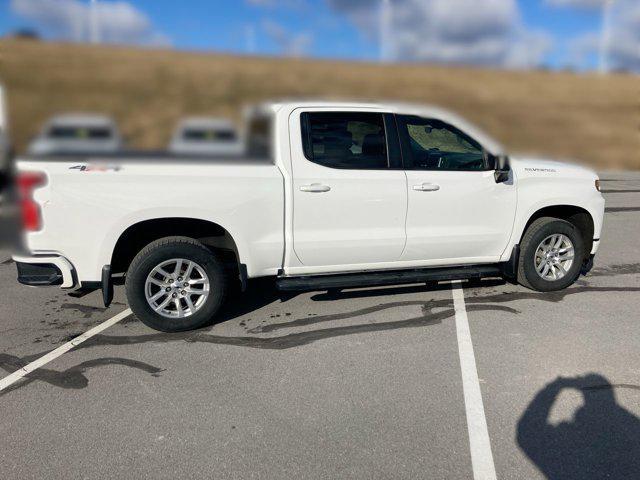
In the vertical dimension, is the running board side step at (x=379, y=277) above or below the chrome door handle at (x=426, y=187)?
below

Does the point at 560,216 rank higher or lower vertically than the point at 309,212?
lower

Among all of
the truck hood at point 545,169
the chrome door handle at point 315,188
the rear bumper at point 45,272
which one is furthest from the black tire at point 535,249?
the rear bumper at point 45,272

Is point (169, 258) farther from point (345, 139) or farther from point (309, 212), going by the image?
point (345, 139)

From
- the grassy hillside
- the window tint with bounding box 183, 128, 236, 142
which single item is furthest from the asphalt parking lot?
the grassy hillside

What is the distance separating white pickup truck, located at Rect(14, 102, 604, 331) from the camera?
3826mm

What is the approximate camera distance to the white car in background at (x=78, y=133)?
5543mm

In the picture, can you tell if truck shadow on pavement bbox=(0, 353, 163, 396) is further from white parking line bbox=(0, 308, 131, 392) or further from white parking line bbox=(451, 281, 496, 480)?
white parking line bbox=(451, 281, 496, 480)

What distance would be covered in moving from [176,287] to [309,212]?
1.26 meters

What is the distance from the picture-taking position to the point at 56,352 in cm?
380

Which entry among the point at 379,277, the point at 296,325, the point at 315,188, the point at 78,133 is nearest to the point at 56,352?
the point at 296,325

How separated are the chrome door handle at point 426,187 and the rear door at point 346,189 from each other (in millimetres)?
124

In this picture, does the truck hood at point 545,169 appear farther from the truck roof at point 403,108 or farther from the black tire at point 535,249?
the black tire at point 535,249

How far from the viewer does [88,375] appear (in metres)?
3.46

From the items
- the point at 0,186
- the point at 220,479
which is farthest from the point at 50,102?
the point at 220,479
